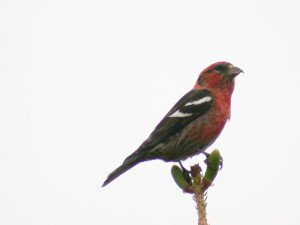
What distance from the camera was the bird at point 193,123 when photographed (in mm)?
6426

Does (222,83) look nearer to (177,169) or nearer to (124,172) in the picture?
(124,172)

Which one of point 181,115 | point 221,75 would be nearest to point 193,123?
point 181,115

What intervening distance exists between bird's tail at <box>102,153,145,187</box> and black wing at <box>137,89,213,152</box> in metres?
0.18

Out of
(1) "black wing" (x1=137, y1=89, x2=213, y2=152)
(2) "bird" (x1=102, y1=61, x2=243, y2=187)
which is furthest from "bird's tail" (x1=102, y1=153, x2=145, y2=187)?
(1) "black wing" (x1=137, y1=89, x2=213, y2=152)

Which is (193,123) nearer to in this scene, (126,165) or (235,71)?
(235,71)

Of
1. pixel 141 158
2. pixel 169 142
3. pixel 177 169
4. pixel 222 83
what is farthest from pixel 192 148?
pixel 177 169

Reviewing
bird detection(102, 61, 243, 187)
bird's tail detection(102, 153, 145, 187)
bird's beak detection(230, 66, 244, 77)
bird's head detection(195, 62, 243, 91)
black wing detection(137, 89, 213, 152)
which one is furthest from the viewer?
bird's head detection(195, 62, 243, 91)

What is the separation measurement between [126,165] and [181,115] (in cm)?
124

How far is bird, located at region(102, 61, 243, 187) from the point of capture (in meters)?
6.43

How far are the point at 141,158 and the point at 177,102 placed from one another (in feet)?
4.27

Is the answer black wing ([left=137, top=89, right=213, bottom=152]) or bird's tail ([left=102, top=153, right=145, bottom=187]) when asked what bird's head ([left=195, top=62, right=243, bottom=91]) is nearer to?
black wing ([left=137, top=89, right=213, bottom=152])

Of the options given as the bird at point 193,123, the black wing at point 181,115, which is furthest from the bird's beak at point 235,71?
the black wing at point 181,115

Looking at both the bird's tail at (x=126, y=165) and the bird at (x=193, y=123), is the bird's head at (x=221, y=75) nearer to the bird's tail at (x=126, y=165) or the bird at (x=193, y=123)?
the bird at (x=193, y=123)

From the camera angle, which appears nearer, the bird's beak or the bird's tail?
the bird's tail
